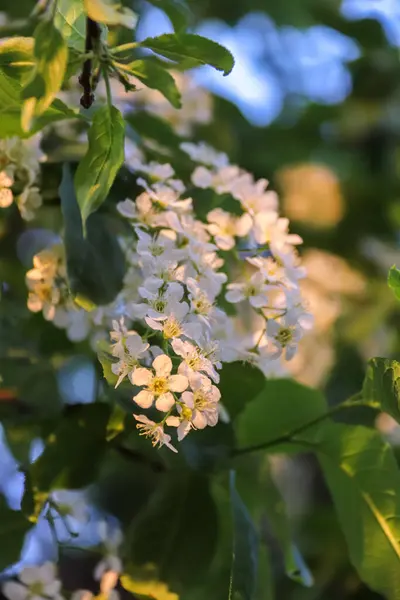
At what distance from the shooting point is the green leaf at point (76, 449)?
434mm

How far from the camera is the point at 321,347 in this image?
84 centimetres

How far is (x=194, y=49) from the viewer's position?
37 centimetres

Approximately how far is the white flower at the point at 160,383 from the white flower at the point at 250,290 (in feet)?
0.30

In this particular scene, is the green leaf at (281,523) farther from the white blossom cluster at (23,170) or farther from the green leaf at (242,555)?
the white blossom cluster at (23,170)

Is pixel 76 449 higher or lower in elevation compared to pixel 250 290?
lower

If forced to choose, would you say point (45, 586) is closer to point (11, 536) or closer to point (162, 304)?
point (11, 536)

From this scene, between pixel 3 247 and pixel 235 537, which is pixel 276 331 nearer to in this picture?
pixel 235 537

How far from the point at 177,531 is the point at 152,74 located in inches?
10.1

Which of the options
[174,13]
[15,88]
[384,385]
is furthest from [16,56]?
[384,385]

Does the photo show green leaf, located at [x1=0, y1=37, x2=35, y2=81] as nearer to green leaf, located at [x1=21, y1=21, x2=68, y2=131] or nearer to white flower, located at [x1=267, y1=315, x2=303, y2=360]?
green leaf, located at [x1=21, y1=21, x2=68, y2=131]

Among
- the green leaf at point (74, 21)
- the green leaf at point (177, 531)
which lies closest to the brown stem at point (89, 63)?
the green leaf at point (74, 21)

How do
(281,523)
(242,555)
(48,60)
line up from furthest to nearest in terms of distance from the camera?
(281,523), (242,555), (48,60)

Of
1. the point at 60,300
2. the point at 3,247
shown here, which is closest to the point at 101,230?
the point at 60,300

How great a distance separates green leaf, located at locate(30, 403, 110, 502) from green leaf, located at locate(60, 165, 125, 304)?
0.25 feet
